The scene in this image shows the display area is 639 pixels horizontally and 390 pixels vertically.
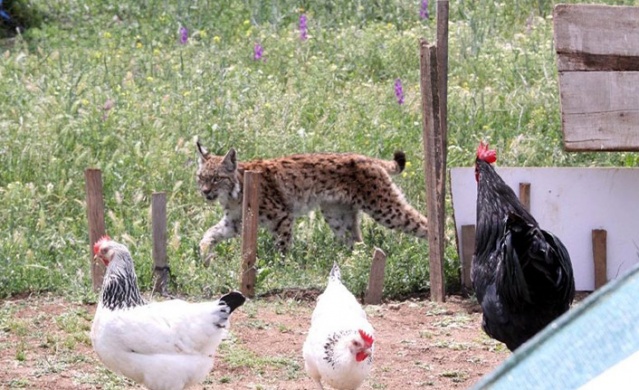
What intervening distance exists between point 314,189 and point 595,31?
3.58 meters

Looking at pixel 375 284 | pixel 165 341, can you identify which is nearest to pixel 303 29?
pixel 375 284

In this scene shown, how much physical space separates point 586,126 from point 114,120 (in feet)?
18.6

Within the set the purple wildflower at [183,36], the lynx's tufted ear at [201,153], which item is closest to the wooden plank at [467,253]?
the lynx's tufted ear at [201,153]

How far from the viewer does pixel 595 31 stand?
25.2 feet

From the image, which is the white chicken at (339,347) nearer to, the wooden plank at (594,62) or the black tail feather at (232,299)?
the black tail feather at (232,299)

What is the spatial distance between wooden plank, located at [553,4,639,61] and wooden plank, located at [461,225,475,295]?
1.73m

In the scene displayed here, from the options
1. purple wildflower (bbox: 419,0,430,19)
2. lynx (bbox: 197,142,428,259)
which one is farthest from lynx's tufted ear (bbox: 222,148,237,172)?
purple wildflower (bbox: 419,0,430,19)

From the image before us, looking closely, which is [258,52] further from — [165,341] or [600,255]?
[165,341]

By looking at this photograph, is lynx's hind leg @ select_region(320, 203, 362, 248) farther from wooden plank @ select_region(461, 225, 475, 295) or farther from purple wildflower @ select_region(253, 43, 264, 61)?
purple wildflower @ select_region(253, 43, 264, 61)

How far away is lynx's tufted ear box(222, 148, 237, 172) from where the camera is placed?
10.5 m

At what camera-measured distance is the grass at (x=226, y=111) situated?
9438 mm

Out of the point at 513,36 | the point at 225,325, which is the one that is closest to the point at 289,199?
the point at 225,325

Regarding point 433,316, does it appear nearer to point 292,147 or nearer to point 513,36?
point 292,147

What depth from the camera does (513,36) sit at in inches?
584
